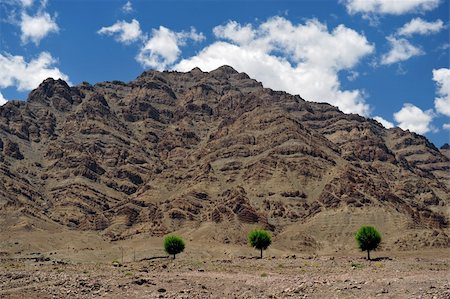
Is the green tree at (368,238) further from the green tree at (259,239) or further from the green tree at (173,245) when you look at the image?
the green tree at (173,245)

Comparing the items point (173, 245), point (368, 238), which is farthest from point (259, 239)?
point (368, 238)

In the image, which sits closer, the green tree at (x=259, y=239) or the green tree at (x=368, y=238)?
the green tree at (x=368, y=238)

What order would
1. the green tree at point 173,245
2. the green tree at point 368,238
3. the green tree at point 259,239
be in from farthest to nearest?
the green tree at point 173,245 → the green tree at point 259,239 → the green tree at point 368,238

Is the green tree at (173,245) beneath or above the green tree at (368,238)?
above

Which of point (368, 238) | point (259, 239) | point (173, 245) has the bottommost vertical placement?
point (368, 238)

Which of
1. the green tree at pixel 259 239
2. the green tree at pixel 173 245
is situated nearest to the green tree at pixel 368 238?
the green tree at pixel 259 239

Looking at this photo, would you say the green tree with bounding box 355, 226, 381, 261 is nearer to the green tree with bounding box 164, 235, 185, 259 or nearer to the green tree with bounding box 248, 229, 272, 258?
the green tree with bounding box 248, 229, 272, 258

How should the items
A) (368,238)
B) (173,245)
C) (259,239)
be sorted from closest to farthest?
(368,238) → (259,239) → (173,245)

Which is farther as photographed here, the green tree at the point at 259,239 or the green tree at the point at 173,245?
the green tree at the point at 173,245

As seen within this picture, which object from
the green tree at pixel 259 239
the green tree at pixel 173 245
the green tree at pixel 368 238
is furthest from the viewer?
the green tree at pixel 173 245

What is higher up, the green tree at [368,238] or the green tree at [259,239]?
the green tree at [259,239]

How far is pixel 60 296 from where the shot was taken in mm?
33281

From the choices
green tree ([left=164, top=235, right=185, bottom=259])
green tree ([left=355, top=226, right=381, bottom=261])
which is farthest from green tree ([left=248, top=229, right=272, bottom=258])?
green tree ([left=355, top=226, right=381, bottom=261])

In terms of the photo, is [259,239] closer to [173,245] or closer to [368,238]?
[173,245]
